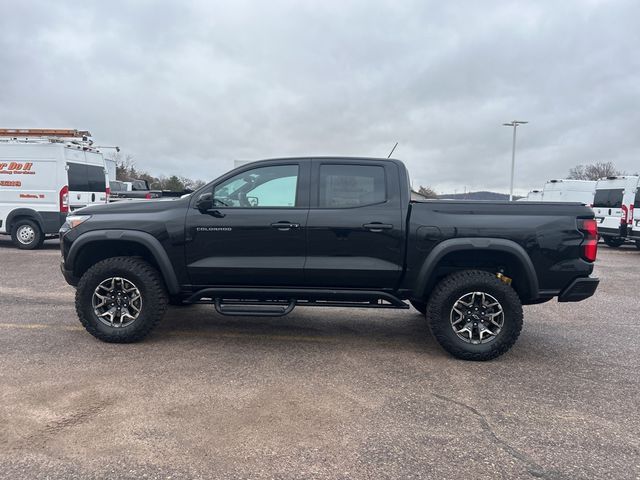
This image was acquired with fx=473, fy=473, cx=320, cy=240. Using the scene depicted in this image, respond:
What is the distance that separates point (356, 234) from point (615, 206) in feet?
47.2

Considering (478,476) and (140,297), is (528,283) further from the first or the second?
(140,297)

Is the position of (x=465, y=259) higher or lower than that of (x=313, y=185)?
lower

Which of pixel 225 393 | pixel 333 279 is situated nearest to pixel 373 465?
pixel 225 393

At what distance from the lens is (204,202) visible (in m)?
4.57

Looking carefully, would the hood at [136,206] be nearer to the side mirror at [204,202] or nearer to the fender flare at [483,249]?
the side mirror at [204,202]

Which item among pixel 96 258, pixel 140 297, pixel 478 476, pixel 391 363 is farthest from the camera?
pixel 96 258

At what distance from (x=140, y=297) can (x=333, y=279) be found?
1913 millimetres

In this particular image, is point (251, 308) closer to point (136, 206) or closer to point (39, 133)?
point (136, 206)

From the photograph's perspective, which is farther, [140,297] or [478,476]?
[140,297]

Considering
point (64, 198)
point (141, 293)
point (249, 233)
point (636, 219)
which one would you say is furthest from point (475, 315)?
point (636, 219)

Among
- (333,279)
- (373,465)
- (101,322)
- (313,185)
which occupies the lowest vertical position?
(373,465)

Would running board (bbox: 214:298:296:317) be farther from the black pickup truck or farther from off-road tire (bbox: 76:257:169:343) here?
off-road tire (bbox: 76:257:169:343)

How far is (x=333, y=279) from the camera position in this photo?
15.1ft

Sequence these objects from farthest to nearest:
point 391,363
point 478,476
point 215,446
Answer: point 391,363
point 215,446
point 478,476
